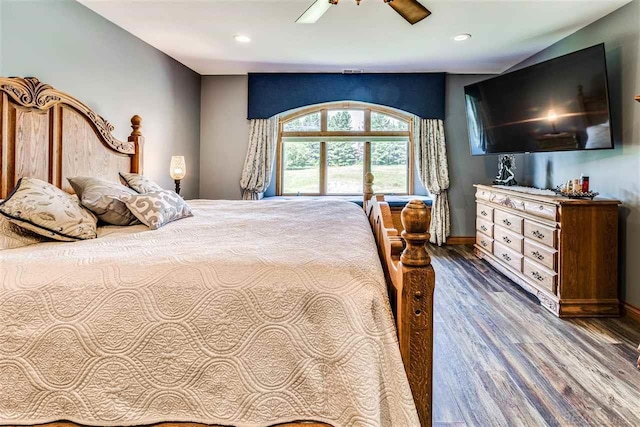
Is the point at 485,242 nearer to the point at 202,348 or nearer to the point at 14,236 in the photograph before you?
the point at 202,348

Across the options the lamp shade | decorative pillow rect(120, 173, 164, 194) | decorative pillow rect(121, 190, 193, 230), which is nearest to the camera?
decorative pillow rect(121, 190, 193, 230)

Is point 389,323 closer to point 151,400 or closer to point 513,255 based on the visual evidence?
point 151,400

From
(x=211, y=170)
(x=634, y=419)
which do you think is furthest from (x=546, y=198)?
(x=211, y=170)

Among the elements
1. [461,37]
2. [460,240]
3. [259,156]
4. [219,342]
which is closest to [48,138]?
[219,342]

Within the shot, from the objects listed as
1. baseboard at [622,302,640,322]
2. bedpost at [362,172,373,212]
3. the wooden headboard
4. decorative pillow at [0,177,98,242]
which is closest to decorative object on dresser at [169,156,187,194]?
the wooden headboard

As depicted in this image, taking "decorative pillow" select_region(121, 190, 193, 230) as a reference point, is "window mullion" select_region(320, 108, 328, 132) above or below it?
above

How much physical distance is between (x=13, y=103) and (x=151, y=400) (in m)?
1.97

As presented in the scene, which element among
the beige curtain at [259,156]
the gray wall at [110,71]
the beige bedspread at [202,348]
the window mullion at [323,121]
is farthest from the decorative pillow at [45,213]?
the window mullion at [323,121]

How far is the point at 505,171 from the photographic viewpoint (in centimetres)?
448

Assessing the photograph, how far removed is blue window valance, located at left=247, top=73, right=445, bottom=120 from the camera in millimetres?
5059

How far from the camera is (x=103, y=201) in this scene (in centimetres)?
205

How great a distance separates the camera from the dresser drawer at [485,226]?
13.8ft

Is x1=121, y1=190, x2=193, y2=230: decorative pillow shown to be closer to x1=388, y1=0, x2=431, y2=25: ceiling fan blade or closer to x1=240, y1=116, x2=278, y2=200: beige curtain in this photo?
x1=388, y1=0, x2=431, y2=25: ceiling fan blade

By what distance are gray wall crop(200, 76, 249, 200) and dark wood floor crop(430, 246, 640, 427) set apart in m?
3.42
